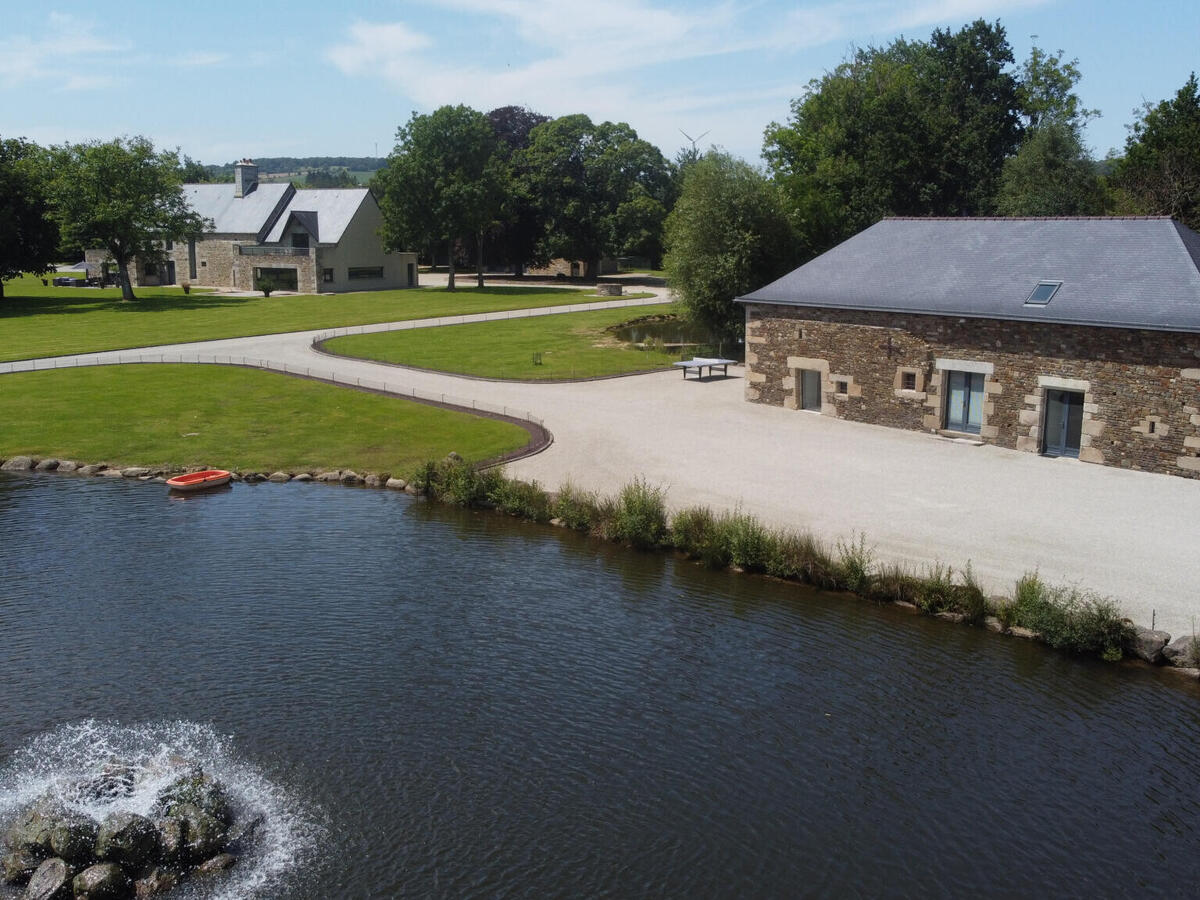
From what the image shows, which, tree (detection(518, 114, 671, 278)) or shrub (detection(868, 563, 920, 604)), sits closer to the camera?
shrub (detection(868, 563, 920, 604))

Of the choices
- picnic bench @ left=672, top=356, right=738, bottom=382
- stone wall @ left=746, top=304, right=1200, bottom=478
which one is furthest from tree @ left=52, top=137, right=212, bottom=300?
stone wall @ left=746, top=304, right=1200, bottom=478

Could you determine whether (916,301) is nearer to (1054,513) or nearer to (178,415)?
(1054,513)

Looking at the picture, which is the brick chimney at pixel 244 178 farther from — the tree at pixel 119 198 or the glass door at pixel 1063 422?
the glass door at pixel 1063 422

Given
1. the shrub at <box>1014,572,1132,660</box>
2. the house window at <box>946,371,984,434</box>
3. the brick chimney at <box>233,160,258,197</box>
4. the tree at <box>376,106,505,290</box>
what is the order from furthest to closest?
the brick chimney at <box>233,160,258,197</box> → the tree at <box>376,106,505,290</box> → the house window at <box>946,371,984,434</box> → the shrub at <box>1014,572,1132,660</box>

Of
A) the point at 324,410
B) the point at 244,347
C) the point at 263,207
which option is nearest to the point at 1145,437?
the point at 324,410

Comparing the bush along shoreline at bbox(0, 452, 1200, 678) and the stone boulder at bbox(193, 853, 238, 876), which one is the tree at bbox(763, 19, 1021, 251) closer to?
the bush along shoreline at bbox(0, 452, 1200, 678)

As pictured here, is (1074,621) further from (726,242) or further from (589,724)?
(726,242)

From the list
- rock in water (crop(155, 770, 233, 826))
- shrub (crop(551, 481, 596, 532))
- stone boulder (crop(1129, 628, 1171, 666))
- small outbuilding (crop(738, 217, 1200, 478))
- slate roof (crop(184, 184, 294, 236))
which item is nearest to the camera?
rock in water (crop(155, 770, 233, 826))
